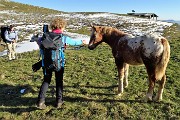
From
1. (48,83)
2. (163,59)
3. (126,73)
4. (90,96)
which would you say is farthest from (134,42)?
(48,83)

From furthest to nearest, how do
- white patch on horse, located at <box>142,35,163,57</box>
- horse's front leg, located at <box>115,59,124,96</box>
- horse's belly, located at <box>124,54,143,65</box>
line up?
horse's front leg, located at <box>115,59,124,96</box> < horse's belly, located at <box>124,54,143,65</box> < white patch on horse, located at <box>142,35,163,57</box>

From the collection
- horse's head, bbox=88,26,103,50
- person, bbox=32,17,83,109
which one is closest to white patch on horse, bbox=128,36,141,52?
horse's head, bbox=88,26,103,50

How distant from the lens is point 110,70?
13766mm

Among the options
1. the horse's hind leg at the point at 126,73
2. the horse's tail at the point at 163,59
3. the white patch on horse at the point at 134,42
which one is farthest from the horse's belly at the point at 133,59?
the horse's hind leg at the point at 126,73

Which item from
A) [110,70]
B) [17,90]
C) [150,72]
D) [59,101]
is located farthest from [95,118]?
[110,70]

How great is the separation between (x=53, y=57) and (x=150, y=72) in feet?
10.3

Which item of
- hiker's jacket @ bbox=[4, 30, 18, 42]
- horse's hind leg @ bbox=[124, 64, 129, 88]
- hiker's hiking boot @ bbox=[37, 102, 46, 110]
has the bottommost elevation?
hiker's hiking boot @ bbox=[37, 102, 46, 110]

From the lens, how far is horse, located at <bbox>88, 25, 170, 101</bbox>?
8609 mm

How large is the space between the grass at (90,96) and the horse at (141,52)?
52 centimetres

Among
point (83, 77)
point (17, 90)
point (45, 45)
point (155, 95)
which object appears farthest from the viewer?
point (83, 77)

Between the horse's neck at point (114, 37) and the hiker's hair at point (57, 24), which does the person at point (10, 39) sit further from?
the hiker's hair at point (57, 24)

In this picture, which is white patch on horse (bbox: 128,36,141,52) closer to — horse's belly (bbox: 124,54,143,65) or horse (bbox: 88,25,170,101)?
horse (bbox: 88,25,170,101)

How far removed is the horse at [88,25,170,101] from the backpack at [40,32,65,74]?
2.28 m

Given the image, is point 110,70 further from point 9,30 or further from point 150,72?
point 9,30
